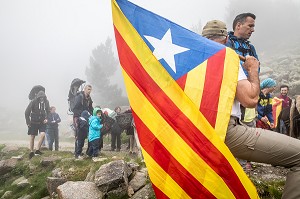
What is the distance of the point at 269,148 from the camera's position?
232cm

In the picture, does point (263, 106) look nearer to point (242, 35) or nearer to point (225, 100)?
point (242, 35)

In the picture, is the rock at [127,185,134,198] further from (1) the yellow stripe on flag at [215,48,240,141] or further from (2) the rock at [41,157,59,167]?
(2) the rock at [41,157,59,167]

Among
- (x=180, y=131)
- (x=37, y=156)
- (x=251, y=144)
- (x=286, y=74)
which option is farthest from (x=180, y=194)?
(x=286, y=74)

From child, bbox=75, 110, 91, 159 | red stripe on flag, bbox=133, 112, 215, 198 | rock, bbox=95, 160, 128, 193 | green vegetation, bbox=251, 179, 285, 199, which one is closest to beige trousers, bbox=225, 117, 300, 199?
red stripe on flag, bbox=133, 112, 215, 198

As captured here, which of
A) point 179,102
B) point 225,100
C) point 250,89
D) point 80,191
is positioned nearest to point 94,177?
point 80,191

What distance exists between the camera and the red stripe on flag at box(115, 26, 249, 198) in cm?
221

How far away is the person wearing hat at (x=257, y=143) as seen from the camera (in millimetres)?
2283

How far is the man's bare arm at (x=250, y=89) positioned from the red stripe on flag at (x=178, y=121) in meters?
0.49

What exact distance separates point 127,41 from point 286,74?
29151mm

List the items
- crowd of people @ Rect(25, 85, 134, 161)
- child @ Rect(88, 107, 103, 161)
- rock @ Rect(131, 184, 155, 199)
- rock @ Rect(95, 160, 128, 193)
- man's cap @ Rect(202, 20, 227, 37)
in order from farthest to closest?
crowd of people @ Rect(25, 85, 134, 161)
child @ Rect(88, 107, 103, 161)
rock @ Rect(95, 160, 128, 193)
rock @ Rect(131, 184, 155, 199)
man's cap @ Rect(202, 20, 227, 37)

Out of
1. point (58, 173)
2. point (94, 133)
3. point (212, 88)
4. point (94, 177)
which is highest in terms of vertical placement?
point (212, 88)

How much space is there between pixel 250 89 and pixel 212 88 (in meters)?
0.33

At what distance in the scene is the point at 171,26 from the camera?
9.47 ft

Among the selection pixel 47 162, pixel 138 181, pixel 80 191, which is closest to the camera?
pixel 80 191
